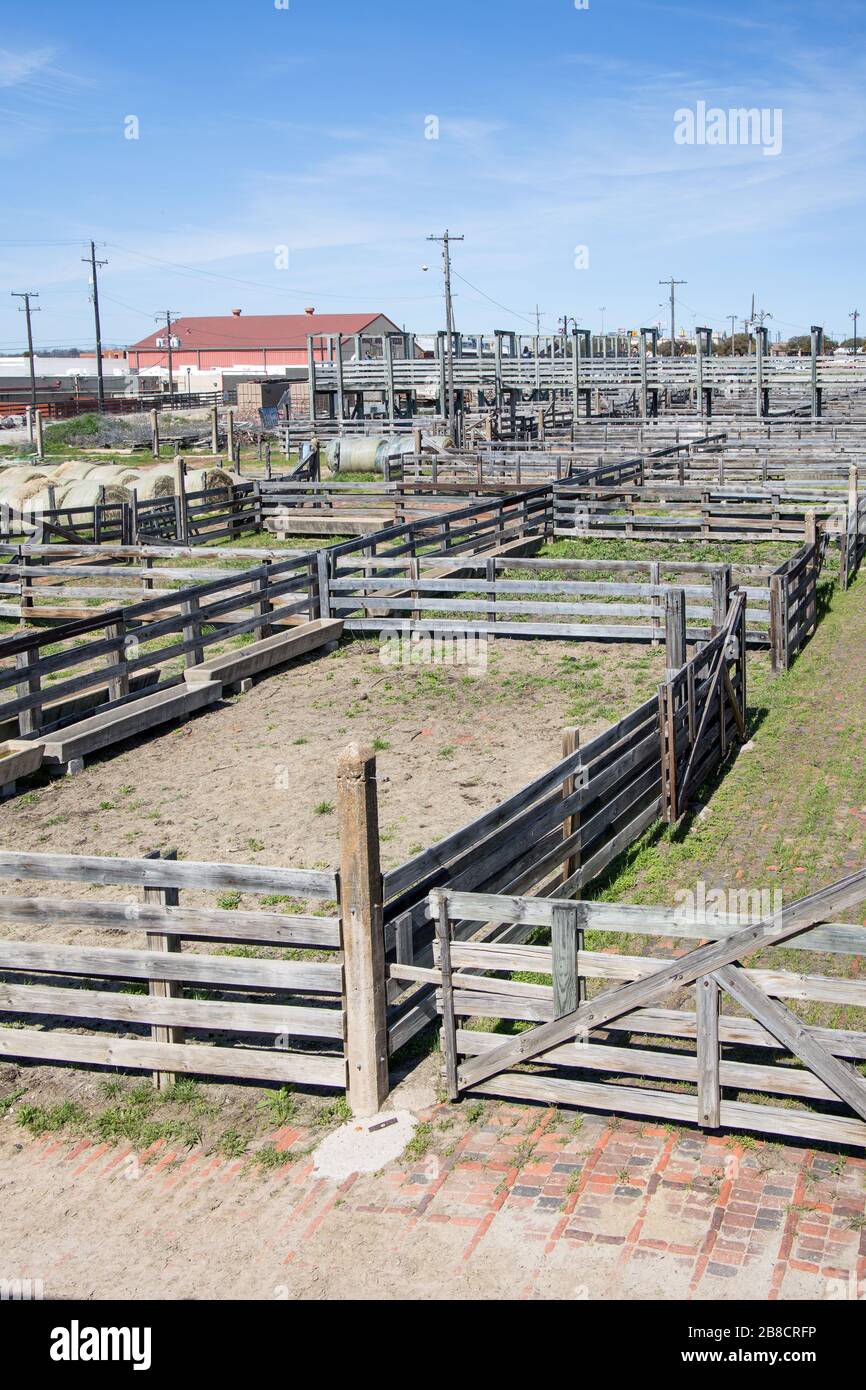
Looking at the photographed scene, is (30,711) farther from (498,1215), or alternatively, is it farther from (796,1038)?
(796,1038)

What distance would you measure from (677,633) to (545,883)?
14.4 ft

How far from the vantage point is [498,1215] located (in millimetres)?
5074

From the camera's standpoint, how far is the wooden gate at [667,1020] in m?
5.20

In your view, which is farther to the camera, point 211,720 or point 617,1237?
point 211,720

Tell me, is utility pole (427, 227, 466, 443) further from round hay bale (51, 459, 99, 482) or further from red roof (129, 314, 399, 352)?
red roof (129, 314, 399, 352)

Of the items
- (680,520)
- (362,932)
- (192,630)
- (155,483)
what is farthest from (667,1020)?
(155,483)

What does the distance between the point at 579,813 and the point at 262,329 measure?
108 meters

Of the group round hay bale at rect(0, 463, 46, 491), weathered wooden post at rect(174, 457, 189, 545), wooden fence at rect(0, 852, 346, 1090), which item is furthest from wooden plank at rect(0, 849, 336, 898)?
round hay bale at rect(0, 463, 46, 491)

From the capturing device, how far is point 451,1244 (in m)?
4.89

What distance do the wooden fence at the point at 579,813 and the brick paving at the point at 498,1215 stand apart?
86cm

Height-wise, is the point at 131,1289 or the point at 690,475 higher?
the point at 690,475
